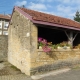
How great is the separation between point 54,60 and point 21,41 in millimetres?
2699

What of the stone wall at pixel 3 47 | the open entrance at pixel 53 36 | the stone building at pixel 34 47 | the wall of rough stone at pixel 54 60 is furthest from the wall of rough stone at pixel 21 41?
the stone wall at pixel 3 47

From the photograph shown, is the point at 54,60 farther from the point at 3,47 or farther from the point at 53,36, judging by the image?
the point at 3,47

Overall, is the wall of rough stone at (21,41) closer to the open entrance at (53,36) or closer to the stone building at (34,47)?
the stone building at (34,47)

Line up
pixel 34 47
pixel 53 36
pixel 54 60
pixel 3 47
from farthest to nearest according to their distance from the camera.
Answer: pixel 3 47 < pixel 53 36 < pixel 54 60 < pixel 34 47

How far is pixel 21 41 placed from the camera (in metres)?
11.3

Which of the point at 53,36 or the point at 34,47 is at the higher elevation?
the point at 53,36

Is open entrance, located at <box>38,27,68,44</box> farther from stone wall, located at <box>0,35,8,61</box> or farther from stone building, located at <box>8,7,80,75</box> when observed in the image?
stone wall, located at <box>0,35,8,61</box>

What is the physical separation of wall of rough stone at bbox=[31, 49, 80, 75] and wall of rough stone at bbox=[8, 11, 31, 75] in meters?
0.56

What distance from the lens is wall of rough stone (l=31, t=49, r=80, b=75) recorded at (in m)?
9.90

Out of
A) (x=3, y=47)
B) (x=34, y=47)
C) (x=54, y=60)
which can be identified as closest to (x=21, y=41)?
(x=34, y=47)

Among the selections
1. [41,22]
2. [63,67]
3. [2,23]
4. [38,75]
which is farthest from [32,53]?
[2,23]

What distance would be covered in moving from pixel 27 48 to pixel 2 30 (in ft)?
108

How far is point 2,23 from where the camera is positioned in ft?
134

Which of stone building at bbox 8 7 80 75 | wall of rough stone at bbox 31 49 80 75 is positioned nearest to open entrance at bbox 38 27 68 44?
stone building at bbox 8 7 80 75
